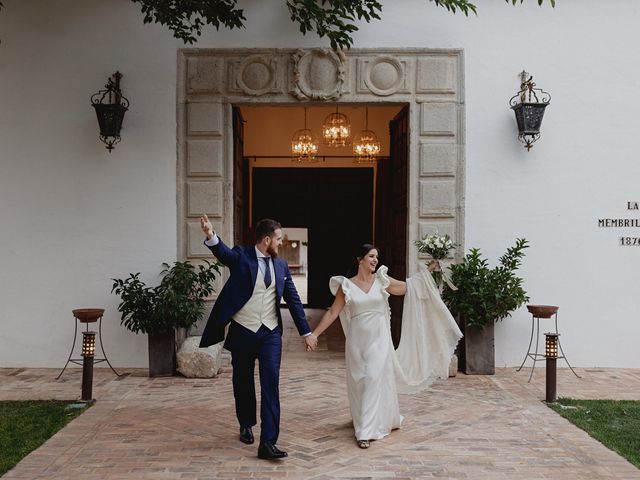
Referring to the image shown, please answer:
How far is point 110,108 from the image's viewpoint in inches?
336

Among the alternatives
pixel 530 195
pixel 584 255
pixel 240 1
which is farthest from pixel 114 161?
pixel 584 255

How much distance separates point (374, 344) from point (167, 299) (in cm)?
333

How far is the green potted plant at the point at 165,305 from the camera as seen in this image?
8.18m

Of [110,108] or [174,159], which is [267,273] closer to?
[174,159]

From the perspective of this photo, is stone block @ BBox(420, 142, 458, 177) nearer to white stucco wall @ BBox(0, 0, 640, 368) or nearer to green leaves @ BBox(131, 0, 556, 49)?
white stucco wall @ BBox(0, 0, 640, 368)

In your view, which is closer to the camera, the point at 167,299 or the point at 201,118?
the point at 167,299

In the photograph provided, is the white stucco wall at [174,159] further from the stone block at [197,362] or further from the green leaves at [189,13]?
the stone block at [197,362]

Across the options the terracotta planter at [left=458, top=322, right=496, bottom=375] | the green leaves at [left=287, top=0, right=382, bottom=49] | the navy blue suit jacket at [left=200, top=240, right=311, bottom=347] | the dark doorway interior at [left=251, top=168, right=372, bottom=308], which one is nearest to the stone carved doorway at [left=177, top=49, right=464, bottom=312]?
the green leaves at [left=287, top=0, right=382, bottom=49]

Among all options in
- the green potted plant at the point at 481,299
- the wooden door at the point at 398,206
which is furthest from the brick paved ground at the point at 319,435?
the wooden door at the point at 398,206

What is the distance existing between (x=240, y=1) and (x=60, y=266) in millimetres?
4188

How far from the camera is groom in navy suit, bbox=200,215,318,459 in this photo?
5.21 metres

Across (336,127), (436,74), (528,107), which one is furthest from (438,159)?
(336,127)

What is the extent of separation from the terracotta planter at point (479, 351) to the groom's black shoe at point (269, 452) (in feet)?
13.1

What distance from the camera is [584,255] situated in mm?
8945
